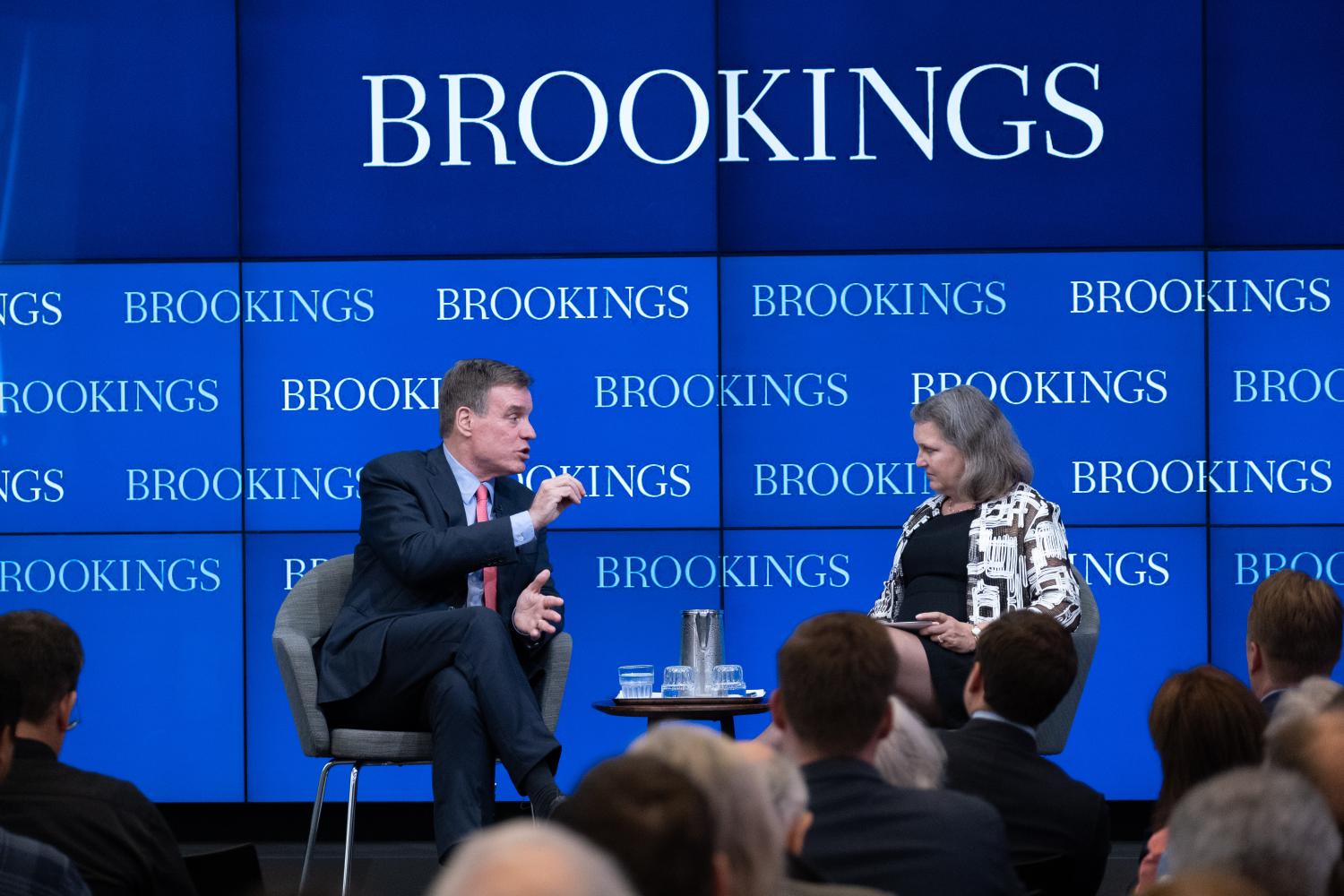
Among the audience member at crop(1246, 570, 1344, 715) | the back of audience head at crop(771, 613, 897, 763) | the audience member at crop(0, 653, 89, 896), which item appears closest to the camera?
the audience member at crop(0, 653, 89, 896)

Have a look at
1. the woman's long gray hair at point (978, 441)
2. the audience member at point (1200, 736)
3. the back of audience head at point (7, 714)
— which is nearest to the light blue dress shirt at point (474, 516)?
the woman's long gray hair at point (978, 441)

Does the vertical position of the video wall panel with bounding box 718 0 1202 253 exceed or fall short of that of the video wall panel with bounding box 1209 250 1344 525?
it exceeds it

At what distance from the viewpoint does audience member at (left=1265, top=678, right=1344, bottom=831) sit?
6.49 feet

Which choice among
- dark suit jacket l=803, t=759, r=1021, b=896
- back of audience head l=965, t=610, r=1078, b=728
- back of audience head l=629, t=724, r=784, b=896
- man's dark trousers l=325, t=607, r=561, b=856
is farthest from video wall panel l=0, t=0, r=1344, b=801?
back of audience head l=629, t=724, r=784, b=896

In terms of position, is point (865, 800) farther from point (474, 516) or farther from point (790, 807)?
point (474, 516)

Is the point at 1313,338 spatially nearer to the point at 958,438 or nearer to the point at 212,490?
the point at 958,438

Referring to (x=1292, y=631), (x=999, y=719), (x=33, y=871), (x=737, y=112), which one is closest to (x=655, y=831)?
(x=33, y=871)

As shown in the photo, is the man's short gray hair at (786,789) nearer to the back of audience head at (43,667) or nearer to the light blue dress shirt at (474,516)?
the back of audience head at (43,667)

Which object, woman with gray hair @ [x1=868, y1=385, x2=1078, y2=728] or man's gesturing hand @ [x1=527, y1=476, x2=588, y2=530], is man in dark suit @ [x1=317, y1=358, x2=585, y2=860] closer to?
man's gesturing hand @ [x1=527, y1=476, x2=588, y2=530]

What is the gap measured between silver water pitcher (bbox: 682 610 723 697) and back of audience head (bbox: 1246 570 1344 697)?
4.53 feet

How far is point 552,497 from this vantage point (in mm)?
4367

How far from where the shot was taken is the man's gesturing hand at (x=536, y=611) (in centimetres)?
431

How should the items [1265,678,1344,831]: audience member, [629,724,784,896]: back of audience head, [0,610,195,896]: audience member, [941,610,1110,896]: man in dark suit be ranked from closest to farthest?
[629,724,784,896]: back of audience head, [1265,678,1344,831]: audience member, [0,610,195,896]: audience member, [941,610,1110,896]: man in dark suit

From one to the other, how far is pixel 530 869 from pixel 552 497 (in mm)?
3405
